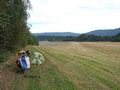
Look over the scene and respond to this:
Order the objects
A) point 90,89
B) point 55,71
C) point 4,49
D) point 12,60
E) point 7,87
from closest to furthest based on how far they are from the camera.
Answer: point 7,87
point 90,89
point 55,71
point 12,60
point 4,49

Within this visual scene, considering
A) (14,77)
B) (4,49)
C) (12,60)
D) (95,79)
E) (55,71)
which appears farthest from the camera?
(4,49)

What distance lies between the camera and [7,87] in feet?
45.6

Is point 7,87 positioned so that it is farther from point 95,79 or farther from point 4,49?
point 4,49

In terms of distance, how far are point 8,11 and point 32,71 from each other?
5013mm

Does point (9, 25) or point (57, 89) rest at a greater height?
point (9, 25)

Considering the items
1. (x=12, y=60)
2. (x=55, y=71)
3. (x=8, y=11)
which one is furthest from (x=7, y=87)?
(x=8, y=11)

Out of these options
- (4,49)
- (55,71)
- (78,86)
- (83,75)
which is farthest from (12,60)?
(78,86)

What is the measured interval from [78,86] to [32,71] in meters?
3.79

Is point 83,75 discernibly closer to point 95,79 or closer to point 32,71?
point 95,79

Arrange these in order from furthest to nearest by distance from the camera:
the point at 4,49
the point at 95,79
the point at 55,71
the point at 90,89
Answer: the point at 4,49
the point at 55,71
the point at 95,79
the point at 90,89

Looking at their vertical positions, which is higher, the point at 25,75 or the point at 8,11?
the point at 8,11

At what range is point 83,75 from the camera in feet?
61.0

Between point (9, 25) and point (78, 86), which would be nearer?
point (78, 86)

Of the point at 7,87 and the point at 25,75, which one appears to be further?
the point at 25,75
